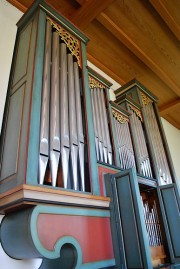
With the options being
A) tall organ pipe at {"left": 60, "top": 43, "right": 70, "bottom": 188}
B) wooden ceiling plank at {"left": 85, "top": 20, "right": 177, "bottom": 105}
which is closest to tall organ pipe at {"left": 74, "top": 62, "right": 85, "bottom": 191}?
tall organ pipe at {"left": 60, "top": 43, "right": 70, "bottom": 188}

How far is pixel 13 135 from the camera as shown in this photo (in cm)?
229

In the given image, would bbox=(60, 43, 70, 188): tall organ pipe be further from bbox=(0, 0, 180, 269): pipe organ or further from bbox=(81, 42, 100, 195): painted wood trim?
bbox=(81, 42, 100, 195): painted wood trim

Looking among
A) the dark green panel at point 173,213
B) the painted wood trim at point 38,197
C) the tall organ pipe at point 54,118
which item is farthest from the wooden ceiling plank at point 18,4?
the dark green panel at point 173,213

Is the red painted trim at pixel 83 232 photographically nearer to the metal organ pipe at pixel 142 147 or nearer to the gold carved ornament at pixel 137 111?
the metal organ pipe at pixel 142 147

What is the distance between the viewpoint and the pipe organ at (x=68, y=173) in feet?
6.22

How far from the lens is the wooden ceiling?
Result: 4.15 metres

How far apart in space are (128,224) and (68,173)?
2.53ft

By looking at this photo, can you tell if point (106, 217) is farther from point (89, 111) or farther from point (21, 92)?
point (21, 92)

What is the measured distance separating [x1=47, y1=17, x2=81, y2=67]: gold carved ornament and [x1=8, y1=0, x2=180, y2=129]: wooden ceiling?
0.93 metres

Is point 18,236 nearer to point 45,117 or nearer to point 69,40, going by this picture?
point 45,117

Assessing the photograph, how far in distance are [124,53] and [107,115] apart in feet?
7.15

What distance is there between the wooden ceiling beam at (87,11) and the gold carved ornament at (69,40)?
0.89 meters

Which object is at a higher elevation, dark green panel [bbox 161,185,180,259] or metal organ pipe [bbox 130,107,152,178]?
metal organ pipe [bbox 130,107,152,178]

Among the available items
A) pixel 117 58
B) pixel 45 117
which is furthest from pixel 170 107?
pixel 45 117
